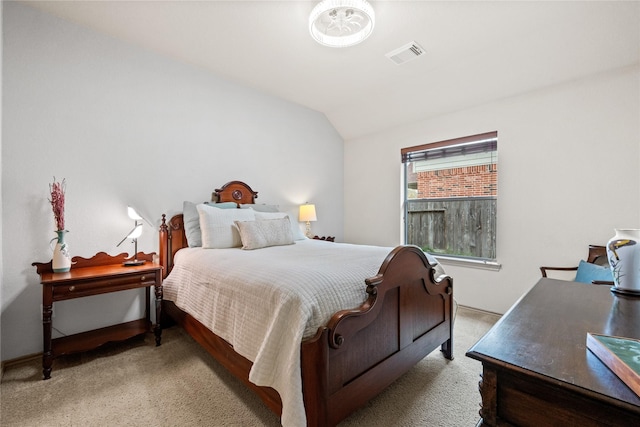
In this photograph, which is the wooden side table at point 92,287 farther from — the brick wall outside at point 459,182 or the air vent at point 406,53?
the brick wall outside at point 459,182

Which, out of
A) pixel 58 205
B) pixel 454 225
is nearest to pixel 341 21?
pixel 58 205

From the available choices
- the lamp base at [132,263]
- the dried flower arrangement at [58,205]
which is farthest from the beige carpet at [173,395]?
the dried flower arrangement at [58,205]

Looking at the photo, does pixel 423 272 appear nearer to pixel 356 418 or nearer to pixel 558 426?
pixel 356 418

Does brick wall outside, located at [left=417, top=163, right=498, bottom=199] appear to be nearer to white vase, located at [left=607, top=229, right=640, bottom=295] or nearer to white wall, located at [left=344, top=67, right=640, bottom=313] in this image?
white wall, located at [left=344, top=67, right=640, bottom=313]

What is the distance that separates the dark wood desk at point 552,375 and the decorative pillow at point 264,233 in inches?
79.4

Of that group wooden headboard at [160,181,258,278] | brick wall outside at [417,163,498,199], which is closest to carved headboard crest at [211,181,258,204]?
wooden headboard at [160,181,258,278]

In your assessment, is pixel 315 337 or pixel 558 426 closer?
pixel 558 426

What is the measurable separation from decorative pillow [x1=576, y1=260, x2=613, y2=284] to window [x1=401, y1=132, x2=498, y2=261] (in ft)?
3.07

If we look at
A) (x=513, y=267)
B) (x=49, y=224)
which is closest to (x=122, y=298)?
(x=49, y=224)

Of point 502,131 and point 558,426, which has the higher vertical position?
point 502,131

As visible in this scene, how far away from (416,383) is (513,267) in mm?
1901

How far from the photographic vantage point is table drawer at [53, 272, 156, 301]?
6.32 ft

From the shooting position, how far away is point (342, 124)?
437cm

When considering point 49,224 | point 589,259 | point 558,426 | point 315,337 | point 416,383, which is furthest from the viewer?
point 589,259
